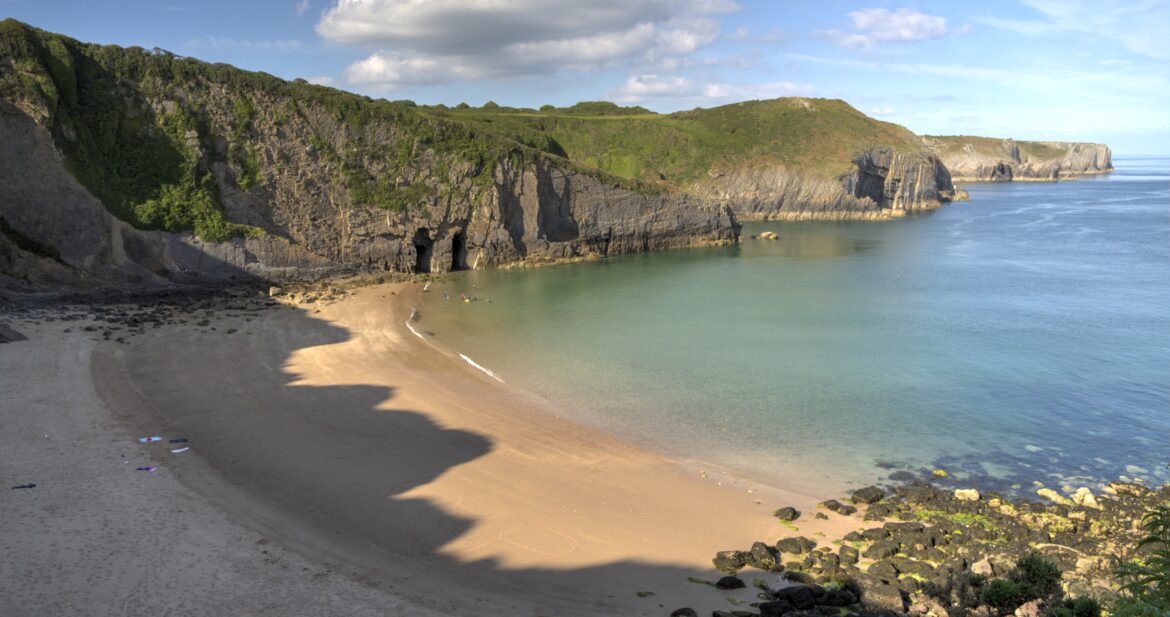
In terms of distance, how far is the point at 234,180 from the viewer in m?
49.5

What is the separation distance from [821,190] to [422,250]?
71825 mm

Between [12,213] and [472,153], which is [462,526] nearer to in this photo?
[12,213]

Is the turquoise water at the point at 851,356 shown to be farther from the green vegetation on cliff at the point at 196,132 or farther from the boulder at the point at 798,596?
the green vegetation on cliff at the point at 196,132

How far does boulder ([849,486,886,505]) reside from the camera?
1936cm

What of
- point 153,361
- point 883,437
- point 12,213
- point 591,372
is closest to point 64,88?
point 12,213

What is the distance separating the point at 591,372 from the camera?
31.3 meters

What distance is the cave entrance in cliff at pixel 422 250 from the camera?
57.0m

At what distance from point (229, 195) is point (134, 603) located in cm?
4190

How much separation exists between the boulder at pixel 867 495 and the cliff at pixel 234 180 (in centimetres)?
3997

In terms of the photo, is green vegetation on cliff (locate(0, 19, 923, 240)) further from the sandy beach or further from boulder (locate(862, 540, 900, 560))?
boulder (locate(862, 540, 900, 560))

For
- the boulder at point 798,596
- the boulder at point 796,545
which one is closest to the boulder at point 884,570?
the boulder at point 796,545

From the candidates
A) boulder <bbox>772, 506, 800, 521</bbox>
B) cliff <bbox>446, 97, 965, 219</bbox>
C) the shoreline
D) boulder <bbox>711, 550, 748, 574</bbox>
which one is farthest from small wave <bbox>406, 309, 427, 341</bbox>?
cliff <bbox>446, 97, 965, 219</bbox>

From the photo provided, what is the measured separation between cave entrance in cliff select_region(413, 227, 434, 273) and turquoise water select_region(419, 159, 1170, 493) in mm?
2932

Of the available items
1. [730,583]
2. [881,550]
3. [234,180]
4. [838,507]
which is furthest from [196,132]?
[881,550]
